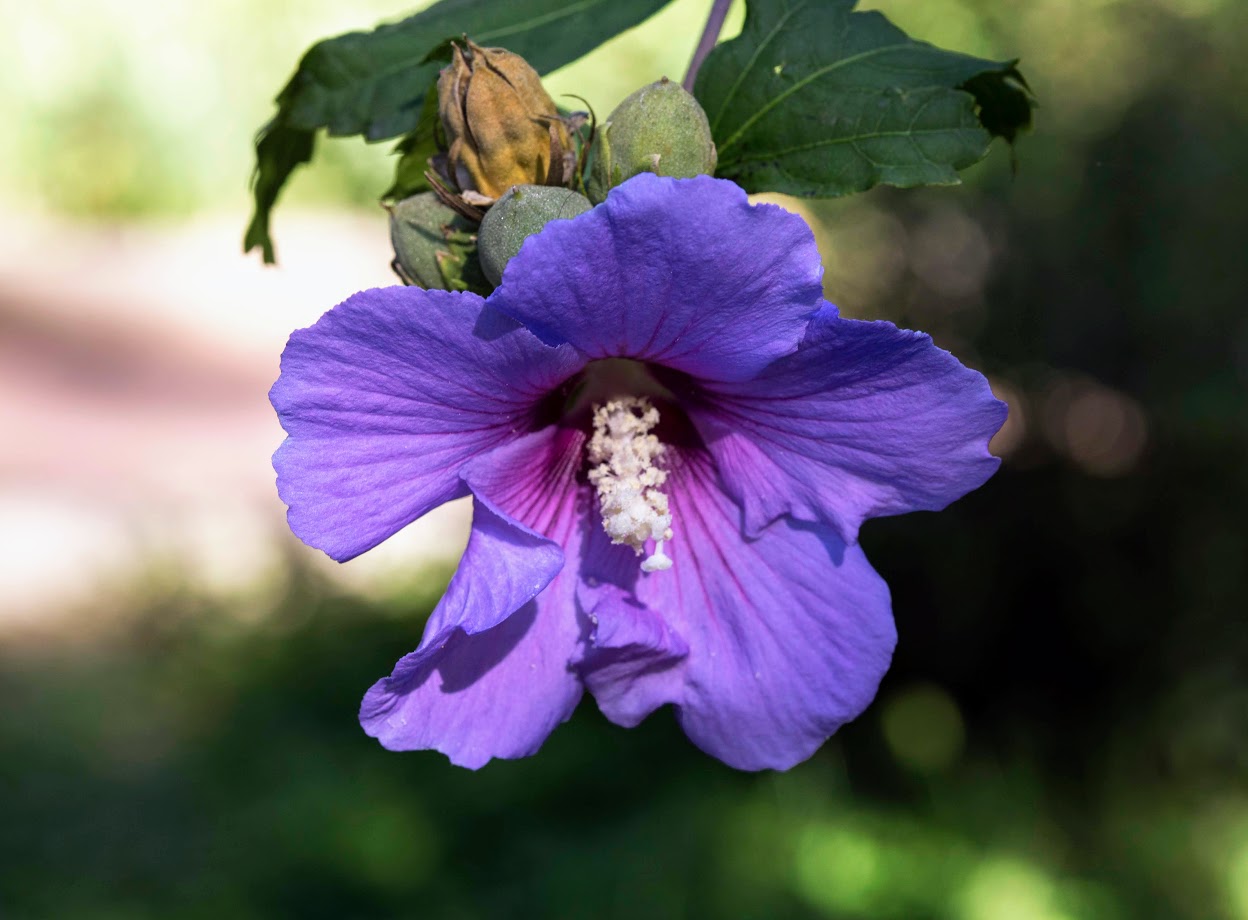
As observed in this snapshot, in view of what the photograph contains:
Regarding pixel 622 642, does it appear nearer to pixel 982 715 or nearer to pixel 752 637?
pixel 752 637

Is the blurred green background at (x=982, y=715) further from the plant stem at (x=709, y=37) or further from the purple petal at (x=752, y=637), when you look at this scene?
the plant stem at (x=709, y=37)

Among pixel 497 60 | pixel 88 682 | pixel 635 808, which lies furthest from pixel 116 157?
pixel 497 60

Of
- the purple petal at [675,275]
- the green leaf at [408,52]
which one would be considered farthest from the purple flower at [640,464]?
the green leaf at [408,52]

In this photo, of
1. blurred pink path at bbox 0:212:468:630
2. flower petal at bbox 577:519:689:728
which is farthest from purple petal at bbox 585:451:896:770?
blurred pink path at bbox 0:212:468:630

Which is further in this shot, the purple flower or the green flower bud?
the green flower bud

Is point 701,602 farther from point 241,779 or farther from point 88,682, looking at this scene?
point 88,682

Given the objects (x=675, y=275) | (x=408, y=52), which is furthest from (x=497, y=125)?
(x=408, y=52)

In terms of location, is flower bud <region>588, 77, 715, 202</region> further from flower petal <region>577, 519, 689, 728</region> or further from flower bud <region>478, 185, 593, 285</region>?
flower petal <region>577, 519, 689, 728</region>
